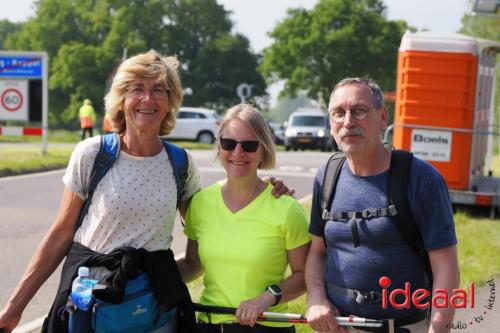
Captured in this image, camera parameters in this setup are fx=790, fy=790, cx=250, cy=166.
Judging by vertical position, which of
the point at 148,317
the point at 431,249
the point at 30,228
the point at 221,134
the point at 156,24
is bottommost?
the point at 30,228

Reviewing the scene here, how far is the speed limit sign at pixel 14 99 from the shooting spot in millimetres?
19484

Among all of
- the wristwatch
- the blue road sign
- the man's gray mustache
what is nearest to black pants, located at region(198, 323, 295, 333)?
the wristwatch

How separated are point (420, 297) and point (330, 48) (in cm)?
5964

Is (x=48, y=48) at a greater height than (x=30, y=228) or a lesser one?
greater

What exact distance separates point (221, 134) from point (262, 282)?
66 cm

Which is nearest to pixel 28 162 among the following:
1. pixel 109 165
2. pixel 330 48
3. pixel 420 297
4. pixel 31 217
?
pixel 31 217

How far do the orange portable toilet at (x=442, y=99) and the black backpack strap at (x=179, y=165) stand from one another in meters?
8.24

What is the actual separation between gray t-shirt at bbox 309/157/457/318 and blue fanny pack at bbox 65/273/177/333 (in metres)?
0.73

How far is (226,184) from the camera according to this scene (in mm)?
3410

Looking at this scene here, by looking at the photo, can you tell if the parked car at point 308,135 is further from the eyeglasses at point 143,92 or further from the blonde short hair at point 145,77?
the eyeglasses at point 143,92

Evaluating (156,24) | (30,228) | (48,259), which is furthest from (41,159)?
(156,24)

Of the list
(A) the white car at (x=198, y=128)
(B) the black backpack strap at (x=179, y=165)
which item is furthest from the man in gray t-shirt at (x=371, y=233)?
(A) the white car at (x=198, y=128)

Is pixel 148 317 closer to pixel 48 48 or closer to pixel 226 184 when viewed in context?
pixel 226 184

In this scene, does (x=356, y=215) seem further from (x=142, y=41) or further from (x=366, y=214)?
(x=142, y=41)
